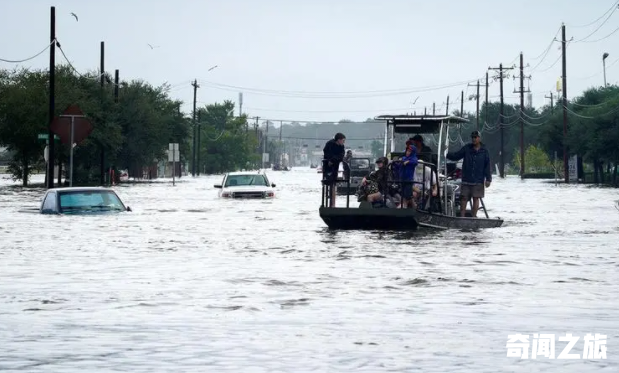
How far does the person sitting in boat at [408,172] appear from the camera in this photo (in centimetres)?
2730

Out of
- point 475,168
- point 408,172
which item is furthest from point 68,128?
point 408,172

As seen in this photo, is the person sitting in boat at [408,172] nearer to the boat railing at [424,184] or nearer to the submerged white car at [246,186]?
the boat railing at [424,184]

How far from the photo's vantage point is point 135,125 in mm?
93688

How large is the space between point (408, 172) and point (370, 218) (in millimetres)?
1259

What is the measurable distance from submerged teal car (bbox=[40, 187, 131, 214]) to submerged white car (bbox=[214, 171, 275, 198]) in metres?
16.5

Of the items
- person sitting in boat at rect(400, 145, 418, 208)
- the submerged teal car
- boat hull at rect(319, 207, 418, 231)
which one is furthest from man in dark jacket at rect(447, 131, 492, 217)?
the submerged teal car

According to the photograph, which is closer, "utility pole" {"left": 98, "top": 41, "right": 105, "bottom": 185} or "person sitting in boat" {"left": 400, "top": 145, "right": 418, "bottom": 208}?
"person sitting in boat" {"left": 400, "top": 145, "right": 418, "bottom": 208}

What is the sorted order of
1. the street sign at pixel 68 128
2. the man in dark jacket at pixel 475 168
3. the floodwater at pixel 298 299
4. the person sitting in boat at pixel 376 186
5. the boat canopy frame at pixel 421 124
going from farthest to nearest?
the street sign at pixel 68 128 < the boat canopy frame at pixel 421 124 < the person sitting in boat at pixel 376 186 < the man in dark jacket at pixel 475 168 < the floodwater at pixel 298 299

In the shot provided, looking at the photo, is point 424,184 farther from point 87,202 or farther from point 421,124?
point 87,202

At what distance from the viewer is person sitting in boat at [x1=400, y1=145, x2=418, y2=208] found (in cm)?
2730

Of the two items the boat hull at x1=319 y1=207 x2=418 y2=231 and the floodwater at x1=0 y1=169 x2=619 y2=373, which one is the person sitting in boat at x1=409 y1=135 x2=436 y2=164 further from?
the floodwater at x1=0 y1=169 x2=619 y2=373

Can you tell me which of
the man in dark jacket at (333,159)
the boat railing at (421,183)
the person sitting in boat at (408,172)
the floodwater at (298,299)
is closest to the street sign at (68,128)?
the man in dark jacket at (333,159)

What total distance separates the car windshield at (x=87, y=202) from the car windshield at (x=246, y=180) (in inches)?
703

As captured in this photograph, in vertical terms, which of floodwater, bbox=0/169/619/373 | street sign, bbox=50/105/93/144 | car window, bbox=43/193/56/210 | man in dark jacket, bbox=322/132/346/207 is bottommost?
floodwater, bbox=0/169/619/373
